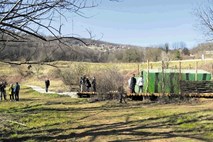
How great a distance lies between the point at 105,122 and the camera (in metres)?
14.8

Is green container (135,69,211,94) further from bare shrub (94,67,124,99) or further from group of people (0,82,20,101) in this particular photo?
group of people (0,82,20,101)

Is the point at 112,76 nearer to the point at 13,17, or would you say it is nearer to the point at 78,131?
the point at 78,131

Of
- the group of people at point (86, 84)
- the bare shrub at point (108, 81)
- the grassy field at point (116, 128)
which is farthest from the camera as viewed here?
the group of people at point (86, 84)

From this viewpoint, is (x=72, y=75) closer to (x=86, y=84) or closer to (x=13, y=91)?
(x=86, y=84)

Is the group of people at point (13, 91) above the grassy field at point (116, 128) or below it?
above

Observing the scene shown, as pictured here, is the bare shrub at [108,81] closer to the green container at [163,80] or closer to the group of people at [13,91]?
the green container at [163,80]

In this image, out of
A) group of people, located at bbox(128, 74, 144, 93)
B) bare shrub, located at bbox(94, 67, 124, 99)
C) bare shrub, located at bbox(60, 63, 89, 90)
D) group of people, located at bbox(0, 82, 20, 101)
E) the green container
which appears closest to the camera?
the green container

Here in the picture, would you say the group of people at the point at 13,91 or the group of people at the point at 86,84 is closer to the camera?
the group of people at the point at 13,91

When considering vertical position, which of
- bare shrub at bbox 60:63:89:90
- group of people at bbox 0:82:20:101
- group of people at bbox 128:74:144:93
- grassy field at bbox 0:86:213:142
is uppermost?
bare shrub at bbox 60:63:89:90

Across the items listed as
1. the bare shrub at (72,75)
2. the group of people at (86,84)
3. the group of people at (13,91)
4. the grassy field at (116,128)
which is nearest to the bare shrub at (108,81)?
the group of people at (86,84)

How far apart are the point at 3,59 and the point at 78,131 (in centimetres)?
430

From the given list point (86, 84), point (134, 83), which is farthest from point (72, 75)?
point (134, 83)

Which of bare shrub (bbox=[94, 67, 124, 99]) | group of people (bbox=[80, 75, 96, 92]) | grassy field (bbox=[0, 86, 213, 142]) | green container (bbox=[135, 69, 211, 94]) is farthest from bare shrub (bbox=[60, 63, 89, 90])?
grassy field (bbox=[0, 86, 213, 142])

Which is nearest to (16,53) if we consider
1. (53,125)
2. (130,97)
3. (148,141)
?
(148,141)
